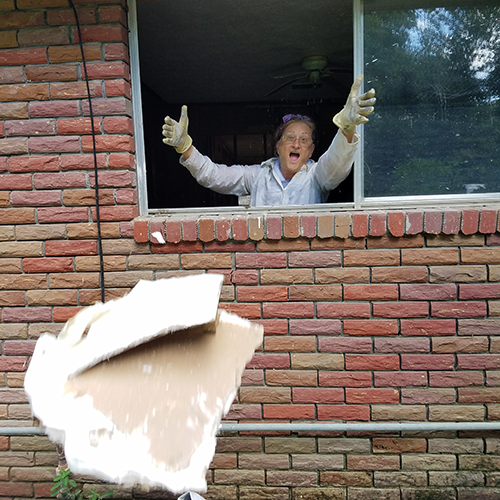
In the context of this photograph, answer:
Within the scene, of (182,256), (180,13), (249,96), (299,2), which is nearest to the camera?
(182,256)

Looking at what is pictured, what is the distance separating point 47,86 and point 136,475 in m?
2.25

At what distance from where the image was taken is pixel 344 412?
2422mm

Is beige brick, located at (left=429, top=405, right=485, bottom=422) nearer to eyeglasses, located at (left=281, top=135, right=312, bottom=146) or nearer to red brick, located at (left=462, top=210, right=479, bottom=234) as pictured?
red brick, located at (left=462, top=210, right=479, bottom=234)

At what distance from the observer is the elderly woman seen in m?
2.33

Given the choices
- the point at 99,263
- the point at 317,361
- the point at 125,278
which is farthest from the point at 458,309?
the point at 99,263

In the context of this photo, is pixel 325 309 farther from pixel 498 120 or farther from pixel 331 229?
pixel 498 120

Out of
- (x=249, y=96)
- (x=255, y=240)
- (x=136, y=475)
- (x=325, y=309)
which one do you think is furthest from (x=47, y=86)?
(x=249, y=96)

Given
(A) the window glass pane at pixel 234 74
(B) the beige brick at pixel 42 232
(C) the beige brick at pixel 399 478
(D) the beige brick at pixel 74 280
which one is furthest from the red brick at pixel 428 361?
(B) the beige brick at pixel 42 232

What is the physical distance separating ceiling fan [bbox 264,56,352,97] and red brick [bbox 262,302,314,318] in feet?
8.24

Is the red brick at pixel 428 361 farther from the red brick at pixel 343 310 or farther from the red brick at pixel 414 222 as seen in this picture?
the red brick at pixel 414 222

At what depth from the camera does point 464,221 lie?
7.38 feet

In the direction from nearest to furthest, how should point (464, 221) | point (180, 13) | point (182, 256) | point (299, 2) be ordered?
1. point (464, 221)
2. point (182, 256)
3. point (299, 2)
4. point (180, 13)

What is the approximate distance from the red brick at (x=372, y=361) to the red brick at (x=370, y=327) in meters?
0.14

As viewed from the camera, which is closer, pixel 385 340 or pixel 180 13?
pixel 385 340
